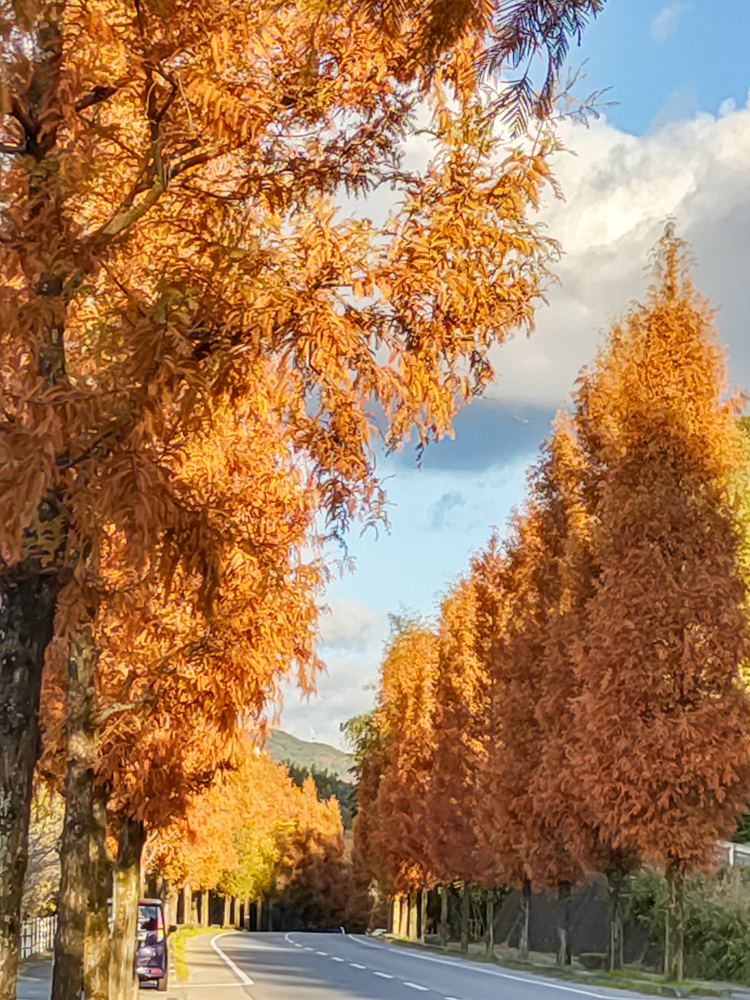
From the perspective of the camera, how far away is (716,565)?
2741 cm

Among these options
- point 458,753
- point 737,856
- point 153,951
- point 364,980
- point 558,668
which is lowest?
point 364,980

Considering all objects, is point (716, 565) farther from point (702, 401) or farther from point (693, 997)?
point (693, 997)

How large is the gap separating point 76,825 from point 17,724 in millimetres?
6257

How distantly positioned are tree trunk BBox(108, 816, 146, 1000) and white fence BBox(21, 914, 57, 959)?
10057 mm

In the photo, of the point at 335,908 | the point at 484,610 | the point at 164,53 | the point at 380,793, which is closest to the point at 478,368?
the point at 164,53

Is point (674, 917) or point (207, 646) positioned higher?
point (207, 646)

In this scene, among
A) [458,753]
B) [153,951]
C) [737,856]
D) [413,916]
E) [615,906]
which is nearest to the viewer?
[153,951]

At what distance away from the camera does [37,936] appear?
37.2 m

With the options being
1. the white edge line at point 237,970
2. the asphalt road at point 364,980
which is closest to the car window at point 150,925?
the asphalt road at point 364,980

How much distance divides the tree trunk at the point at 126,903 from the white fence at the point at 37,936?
33.0 feet

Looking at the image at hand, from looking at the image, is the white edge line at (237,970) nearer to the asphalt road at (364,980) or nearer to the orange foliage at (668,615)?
the asphalt road at (364,980)

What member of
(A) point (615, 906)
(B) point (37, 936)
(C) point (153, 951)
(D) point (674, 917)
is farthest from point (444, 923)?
(D) point (674, 917)

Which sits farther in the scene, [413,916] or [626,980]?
[413,916]

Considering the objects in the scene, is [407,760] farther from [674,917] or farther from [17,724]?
[17,724]
